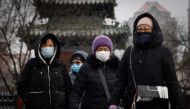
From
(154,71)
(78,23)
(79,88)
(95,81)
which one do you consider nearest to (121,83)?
(154,71)

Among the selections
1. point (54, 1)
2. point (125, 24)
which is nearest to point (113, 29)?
point (125, 24)

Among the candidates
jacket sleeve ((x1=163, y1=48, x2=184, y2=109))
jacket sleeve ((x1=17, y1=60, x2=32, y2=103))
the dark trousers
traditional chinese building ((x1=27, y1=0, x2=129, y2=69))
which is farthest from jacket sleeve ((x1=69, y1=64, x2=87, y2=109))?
traditional chinese building ((x1=27, y1=0, x2=129, y2=69))

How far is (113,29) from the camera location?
794 inches

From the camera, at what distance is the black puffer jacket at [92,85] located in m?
7.75

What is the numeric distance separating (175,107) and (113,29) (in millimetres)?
14240

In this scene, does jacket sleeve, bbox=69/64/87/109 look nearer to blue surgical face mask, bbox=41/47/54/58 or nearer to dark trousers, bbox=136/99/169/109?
blue surgical face mask, bbox=41/47/54/58

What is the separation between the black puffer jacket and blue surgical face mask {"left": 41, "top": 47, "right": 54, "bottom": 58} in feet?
1.57

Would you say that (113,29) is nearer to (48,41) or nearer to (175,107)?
(48,41)

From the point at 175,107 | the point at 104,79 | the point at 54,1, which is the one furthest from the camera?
the point at 54,1

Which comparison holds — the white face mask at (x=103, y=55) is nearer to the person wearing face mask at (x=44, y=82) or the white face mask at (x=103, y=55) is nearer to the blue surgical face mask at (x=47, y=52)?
the person wearing face mask at (x=44, y=82)

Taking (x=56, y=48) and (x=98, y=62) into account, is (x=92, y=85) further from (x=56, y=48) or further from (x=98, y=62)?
(x=56, y=48)

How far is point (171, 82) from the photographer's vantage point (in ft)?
19.7

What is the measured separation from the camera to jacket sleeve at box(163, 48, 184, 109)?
5.96m

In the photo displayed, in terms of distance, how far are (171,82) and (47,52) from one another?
2.40m
